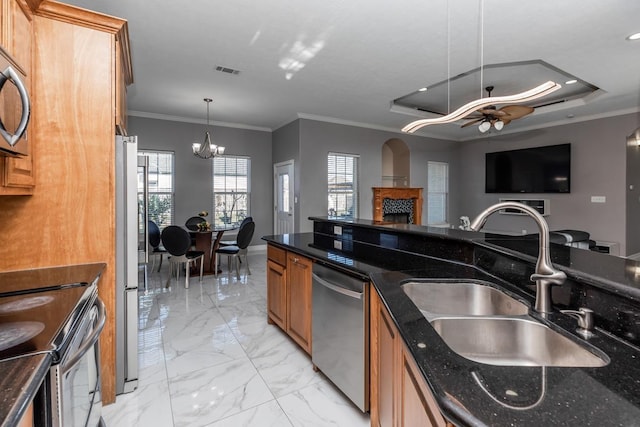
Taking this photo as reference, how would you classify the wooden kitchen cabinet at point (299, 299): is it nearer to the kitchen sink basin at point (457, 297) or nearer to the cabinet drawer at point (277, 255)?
the cabinet drawer at point (277, 255)

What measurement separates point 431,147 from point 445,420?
807cm

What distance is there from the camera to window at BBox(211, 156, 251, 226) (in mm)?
6859

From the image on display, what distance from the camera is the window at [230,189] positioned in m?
6.86

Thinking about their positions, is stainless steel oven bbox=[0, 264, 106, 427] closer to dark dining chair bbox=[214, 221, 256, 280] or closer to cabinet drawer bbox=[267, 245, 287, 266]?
cabinet drawer bbox=[267, 245, 287, 266]

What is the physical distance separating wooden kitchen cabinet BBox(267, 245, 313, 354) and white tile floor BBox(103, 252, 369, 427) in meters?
0.19

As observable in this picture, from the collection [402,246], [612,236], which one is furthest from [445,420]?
[612,236]

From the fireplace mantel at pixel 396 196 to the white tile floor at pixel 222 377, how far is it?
406 centimetres

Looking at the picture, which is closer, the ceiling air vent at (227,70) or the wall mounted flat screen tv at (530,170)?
the ceiling air vent at (227,70)

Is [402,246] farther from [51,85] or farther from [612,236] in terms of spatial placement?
[612,236]

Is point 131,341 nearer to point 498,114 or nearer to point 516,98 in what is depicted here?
point 516,98

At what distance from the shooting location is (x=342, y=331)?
6.47ft

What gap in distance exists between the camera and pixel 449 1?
258cm

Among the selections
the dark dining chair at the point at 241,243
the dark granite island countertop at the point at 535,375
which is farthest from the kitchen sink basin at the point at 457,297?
the dark dining chair at the point at 241,243

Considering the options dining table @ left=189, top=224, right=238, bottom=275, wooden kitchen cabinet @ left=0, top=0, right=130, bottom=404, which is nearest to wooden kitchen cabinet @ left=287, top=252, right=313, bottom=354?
wooden kitchen cabinet @ left=0, top=0, right=130, bottom=404
